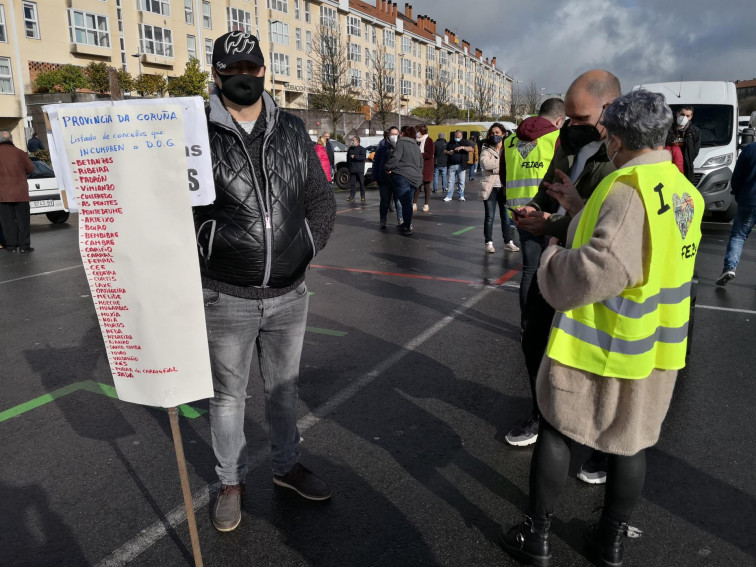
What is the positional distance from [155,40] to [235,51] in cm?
4357

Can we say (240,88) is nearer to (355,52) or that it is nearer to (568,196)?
(568,196)

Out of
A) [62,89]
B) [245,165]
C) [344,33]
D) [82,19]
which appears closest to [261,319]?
[245,165]

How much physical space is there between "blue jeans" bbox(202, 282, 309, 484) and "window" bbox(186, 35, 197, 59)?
151ft

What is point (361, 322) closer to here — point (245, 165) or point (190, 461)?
point (190, 461)

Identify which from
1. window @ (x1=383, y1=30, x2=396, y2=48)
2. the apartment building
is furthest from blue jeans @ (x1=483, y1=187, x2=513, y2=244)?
window @ (x1=383, y1=30, x2=396, y2=48)

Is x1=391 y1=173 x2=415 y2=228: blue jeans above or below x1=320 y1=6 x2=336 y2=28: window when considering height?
below

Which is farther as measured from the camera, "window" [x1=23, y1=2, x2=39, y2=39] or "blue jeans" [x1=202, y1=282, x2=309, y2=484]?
"window" [x1=23, y1=2, x2=39, y2=39]

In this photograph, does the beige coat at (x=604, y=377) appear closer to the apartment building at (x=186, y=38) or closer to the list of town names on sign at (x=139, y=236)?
the list of town names on sign at (x=139, y=236)

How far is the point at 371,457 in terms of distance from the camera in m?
3.43

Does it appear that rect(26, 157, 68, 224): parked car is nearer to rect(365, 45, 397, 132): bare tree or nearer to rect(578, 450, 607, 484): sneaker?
rect(578, 450, 607, 484): sneaker

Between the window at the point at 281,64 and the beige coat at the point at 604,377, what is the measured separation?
177ft

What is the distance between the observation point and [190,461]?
3400mm

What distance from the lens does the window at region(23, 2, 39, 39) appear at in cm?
3356

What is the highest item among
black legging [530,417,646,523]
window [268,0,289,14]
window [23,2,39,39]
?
window [268,0,289,14]
